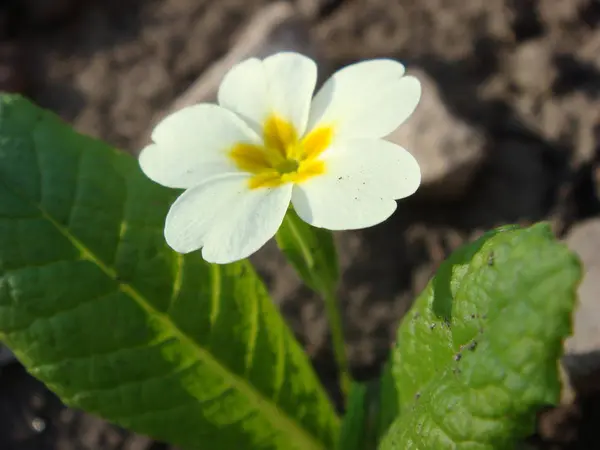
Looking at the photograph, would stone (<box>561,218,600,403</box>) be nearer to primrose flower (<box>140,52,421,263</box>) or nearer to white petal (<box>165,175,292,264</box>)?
primrose flower (<box>140,52,421,263</box>)

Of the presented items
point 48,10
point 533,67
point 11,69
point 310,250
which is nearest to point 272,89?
point 310,250

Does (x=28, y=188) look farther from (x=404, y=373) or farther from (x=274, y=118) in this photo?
(x=404, y=373)

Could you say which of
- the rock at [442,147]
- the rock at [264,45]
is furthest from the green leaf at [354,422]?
the rock at [264,45]

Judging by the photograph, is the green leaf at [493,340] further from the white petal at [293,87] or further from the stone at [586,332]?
the stone at [586,332]

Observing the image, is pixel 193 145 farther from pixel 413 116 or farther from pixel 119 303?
pixel 413 116

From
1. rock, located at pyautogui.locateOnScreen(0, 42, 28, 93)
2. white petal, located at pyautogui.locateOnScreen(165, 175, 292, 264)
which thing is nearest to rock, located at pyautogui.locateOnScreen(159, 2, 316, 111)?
rock, located at pyautogui.locateOnScreen(0, 42, 28, 93)

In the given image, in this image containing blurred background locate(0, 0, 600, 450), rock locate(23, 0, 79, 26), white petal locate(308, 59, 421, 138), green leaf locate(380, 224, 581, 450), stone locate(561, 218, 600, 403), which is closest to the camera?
green leaf locate(380, 224, 581, 450)
